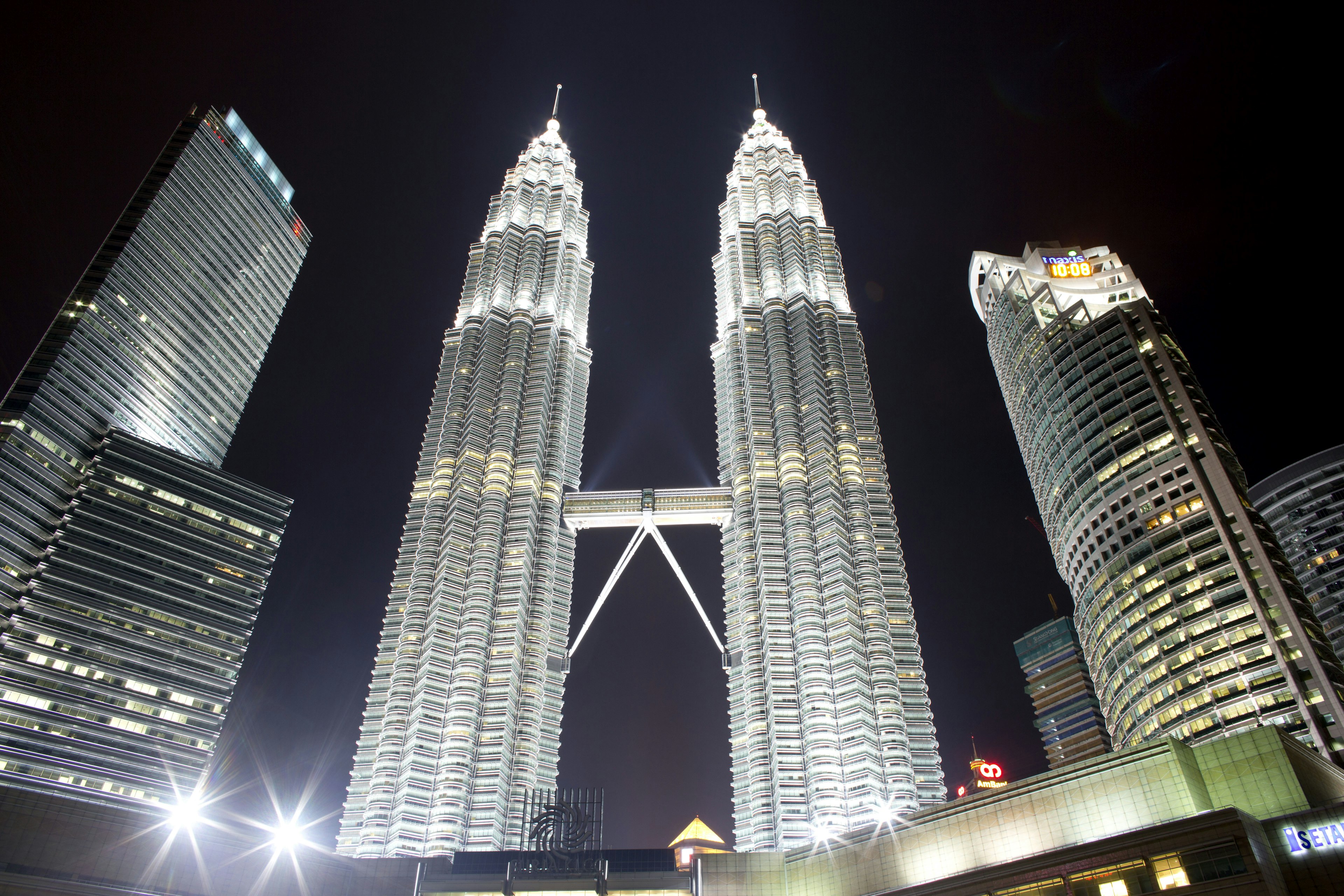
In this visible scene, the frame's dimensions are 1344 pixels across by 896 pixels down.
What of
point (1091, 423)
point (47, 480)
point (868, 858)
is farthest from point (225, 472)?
point (1091, 423)

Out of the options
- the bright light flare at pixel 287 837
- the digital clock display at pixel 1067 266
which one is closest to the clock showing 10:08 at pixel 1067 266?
the digital clock display at pixel 1067 266

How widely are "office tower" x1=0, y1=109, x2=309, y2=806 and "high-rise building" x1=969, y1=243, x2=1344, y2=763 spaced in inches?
5728

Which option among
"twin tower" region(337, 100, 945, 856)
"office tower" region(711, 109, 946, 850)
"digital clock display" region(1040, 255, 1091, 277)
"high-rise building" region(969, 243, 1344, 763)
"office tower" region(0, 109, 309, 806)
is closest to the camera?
"high-rise building" region(969, 243, 1344, 763)

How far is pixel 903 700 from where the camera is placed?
404ft

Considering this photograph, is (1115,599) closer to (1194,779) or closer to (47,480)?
(1194,779)

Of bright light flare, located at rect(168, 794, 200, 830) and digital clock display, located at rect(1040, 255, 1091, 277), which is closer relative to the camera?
bright light flare, located at rect(168, 794, 200, 830)

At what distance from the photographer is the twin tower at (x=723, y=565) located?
390ft

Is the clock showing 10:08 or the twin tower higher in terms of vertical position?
the clock showing 10:08

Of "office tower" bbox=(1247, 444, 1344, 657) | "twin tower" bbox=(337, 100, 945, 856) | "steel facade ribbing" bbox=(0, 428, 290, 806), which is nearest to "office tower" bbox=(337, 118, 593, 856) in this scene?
"twin tower" bbox=(337, 100, 945, 856)

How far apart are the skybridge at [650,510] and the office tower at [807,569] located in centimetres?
469

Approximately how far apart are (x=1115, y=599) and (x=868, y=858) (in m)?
74.3

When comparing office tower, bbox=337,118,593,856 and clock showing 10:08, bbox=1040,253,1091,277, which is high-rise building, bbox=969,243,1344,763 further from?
office tower, bbox=337,118,593,856

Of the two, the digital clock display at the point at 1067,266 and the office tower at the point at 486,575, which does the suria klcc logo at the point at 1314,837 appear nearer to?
the office tower at the point at 486,575

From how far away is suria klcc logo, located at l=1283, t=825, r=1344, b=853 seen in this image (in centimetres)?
5666
